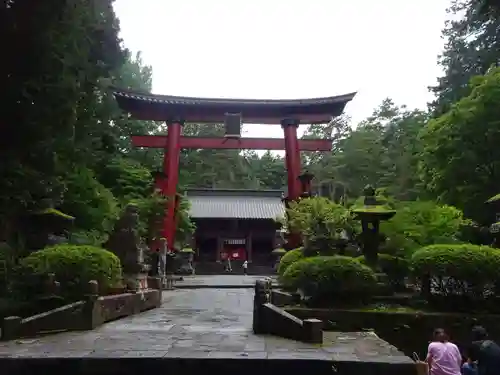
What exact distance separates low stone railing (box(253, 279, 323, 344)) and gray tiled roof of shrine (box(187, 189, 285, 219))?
31.6m

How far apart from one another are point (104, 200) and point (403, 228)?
12.6m

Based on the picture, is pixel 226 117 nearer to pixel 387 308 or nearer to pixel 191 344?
pixel 387 308

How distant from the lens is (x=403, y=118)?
154 ft

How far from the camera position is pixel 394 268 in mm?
14031

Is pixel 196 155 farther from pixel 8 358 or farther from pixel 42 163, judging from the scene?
pixel 8 358

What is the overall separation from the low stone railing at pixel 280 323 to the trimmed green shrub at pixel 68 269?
358 centimetres

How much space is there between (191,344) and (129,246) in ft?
23.8

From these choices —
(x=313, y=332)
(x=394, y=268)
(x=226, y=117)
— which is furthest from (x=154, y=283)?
(x=226, y=117)

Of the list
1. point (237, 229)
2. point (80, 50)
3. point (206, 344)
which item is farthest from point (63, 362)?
point (237, 229)

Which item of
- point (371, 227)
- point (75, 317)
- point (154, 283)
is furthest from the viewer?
point (154, 283)

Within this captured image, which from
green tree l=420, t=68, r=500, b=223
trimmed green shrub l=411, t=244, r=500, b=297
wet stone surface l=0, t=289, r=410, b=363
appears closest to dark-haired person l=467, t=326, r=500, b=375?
wet stone surface l=0, t=289, r=410, b=363

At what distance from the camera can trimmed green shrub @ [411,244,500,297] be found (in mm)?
11016

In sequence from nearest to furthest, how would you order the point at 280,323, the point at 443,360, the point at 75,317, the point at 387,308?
1. the point at 443,360
2. the point at 280,323
3. the point at 75,317
4. the point at 387,308

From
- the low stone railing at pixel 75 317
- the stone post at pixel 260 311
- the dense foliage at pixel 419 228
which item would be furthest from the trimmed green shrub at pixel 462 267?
the low stone railing at pixel 75 317
